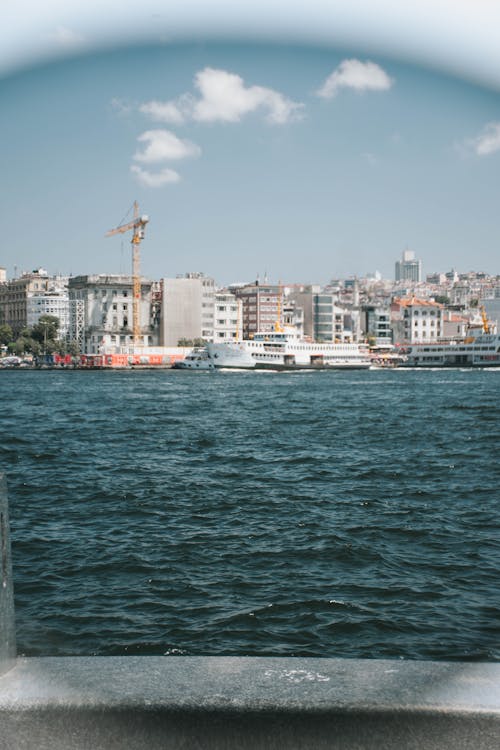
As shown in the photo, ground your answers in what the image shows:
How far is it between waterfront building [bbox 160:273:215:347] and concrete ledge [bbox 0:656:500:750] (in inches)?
3163

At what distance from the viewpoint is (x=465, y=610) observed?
4.88 m

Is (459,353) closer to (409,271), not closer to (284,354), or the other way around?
(284,354)

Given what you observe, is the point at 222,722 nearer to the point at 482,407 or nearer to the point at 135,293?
the point at 482,407

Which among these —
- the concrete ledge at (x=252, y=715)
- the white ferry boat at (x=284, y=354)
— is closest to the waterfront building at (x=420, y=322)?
the white ferry boat at (x=284, y=354)

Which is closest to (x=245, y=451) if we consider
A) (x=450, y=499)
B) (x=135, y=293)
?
(x=450, y=499)

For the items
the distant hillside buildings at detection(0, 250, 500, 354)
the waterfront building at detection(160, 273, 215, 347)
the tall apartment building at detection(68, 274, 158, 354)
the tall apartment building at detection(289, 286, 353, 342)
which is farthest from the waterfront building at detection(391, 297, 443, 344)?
the tall apartment building at detection(68, 274, 158, 354)

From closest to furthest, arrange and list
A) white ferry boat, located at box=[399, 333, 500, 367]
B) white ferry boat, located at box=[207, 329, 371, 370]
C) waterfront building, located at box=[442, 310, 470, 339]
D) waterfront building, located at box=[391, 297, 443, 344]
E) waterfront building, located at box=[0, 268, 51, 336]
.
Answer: white ferry boat, located at box=[207, 329, 371, 370] < white ferry boat, located at box=[399, 333, 500, 367] < waterfront building, located at box=[0, 268, 51, 336] < waterfront building, located at box=[391, 297, 443, 344] < waterfront building, located at box=[442, 310, 470, 339]

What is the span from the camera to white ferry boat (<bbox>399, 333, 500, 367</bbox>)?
67.1 meters

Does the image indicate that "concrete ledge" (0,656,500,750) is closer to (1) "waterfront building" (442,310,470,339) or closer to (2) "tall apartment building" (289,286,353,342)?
(2) "tall apartment building" (289,286,353,342)

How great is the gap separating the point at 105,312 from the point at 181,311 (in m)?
8.62

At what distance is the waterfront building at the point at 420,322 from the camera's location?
87.1 metres

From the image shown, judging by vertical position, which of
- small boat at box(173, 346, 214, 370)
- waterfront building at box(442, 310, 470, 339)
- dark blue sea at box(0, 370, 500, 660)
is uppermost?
waterfront building at box(442, 310, 470, 339)

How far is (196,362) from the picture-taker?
6581cm

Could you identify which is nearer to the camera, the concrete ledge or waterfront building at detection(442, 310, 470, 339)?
the concrete ledge
